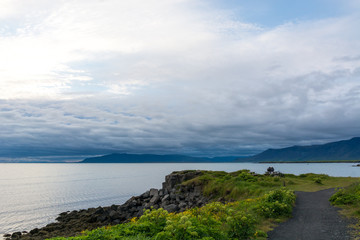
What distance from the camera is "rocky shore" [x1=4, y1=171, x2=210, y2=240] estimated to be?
108 ft

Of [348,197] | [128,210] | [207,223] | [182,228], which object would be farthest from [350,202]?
[128,210]

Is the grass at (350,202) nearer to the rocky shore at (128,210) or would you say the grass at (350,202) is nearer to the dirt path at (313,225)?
the dirt path at (313,225)

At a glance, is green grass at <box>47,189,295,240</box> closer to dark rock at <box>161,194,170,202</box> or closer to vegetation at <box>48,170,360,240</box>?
vegetation at <box>48,170,360,240</box>

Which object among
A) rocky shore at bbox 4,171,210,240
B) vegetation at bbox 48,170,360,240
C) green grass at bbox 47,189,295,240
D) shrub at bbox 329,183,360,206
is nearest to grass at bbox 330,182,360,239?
shrub at bbox 329,183,360,206

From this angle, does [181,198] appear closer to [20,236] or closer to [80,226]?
[80,226]

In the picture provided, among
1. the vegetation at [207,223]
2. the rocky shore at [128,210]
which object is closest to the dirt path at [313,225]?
the vegetation at [207,223]

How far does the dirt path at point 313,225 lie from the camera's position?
13.8 metres

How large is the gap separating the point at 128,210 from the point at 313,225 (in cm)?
3195

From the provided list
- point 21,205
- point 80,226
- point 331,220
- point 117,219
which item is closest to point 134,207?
point 117,219

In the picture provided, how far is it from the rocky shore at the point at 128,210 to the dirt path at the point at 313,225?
16.8 meters

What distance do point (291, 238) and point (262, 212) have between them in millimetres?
4896

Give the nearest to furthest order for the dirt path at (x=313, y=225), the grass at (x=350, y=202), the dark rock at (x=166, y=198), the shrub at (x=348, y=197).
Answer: the dirt path at (x=313, y=225) < the grass at (x=350, y=202) < the shrub at (x=348, y=197) < the dark rock at (x=166, y=198)

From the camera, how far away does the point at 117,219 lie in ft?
124

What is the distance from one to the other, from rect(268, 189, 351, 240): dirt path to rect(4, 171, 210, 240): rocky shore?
16761 millimetres
